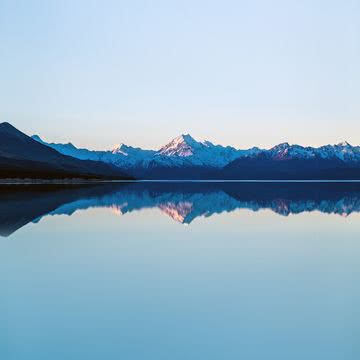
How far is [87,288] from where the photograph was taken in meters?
18.2

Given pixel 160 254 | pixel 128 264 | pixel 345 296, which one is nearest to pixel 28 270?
pixel 128 264

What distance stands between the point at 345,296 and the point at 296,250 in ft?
37.3

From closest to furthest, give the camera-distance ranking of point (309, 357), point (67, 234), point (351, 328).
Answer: point (309, 357), point (351, 328), point (67, 234)

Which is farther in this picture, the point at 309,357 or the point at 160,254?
the point at 160,254

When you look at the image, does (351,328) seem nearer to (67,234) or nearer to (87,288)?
(87,288)

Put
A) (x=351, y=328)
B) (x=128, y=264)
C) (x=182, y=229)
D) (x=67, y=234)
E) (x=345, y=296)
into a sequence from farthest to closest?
(x=182, y=229)
(x=67, y=234)
(x=128, y=264)
(x=345, y=296)
(x=351, y=328)

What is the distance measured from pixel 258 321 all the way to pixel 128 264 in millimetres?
10634

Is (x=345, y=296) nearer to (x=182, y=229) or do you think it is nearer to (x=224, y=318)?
(x=224, y=318)

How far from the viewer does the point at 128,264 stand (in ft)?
77.6

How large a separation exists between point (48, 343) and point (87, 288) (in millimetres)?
5706

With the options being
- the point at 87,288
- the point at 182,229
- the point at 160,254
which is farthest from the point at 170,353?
the point at 182,229

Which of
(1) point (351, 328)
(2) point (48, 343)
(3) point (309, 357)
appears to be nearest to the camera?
(3) point (309, 357)

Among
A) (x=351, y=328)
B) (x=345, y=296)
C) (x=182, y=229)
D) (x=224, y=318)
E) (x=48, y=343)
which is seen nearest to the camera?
(x=48, y=343)

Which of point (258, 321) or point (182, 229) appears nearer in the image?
point (258, 321)
